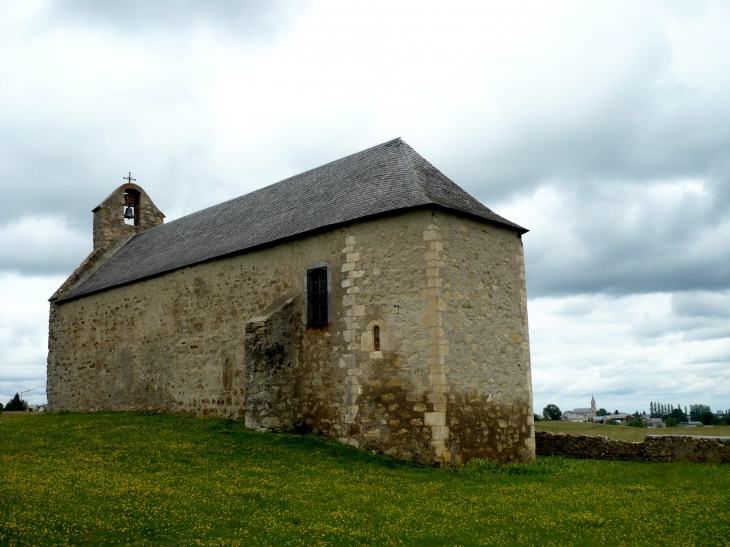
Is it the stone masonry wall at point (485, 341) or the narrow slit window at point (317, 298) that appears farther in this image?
the narrow slit window at point (317, 298)

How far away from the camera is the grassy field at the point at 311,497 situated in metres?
7.88

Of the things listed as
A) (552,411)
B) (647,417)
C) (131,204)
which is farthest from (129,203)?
(647,417)

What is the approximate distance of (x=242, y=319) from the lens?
60.1ft

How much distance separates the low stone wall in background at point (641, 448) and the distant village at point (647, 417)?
10.3m

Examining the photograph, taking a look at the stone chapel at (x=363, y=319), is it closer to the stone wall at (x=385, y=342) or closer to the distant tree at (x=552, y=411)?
the stone wall at (x=385, y=342)

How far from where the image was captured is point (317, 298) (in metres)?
16.4

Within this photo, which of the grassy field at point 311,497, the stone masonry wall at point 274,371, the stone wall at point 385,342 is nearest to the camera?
the grassy field at point 311,497

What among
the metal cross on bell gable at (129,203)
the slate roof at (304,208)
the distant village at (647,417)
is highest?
the metal cross on bell gable at (129,203)

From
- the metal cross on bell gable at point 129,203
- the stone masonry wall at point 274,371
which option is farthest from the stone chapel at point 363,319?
the metal cross on bell gable at point 129,203

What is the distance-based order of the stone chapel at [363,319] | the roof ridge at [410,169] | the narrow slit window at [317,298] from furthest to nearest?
the narrow slit window at [317,298] < the roof ridge at [410,169] < the stone chapel at [363,319]

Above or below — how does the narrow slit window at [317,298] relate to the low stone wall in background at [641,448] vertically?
above

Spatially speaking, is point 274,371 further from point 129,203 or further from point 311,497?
→ point 129,203

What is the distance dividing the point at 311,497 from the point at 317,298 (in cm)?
715

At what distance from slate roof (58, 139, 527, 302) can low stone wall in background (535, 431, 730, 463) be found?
6100 millimetres
